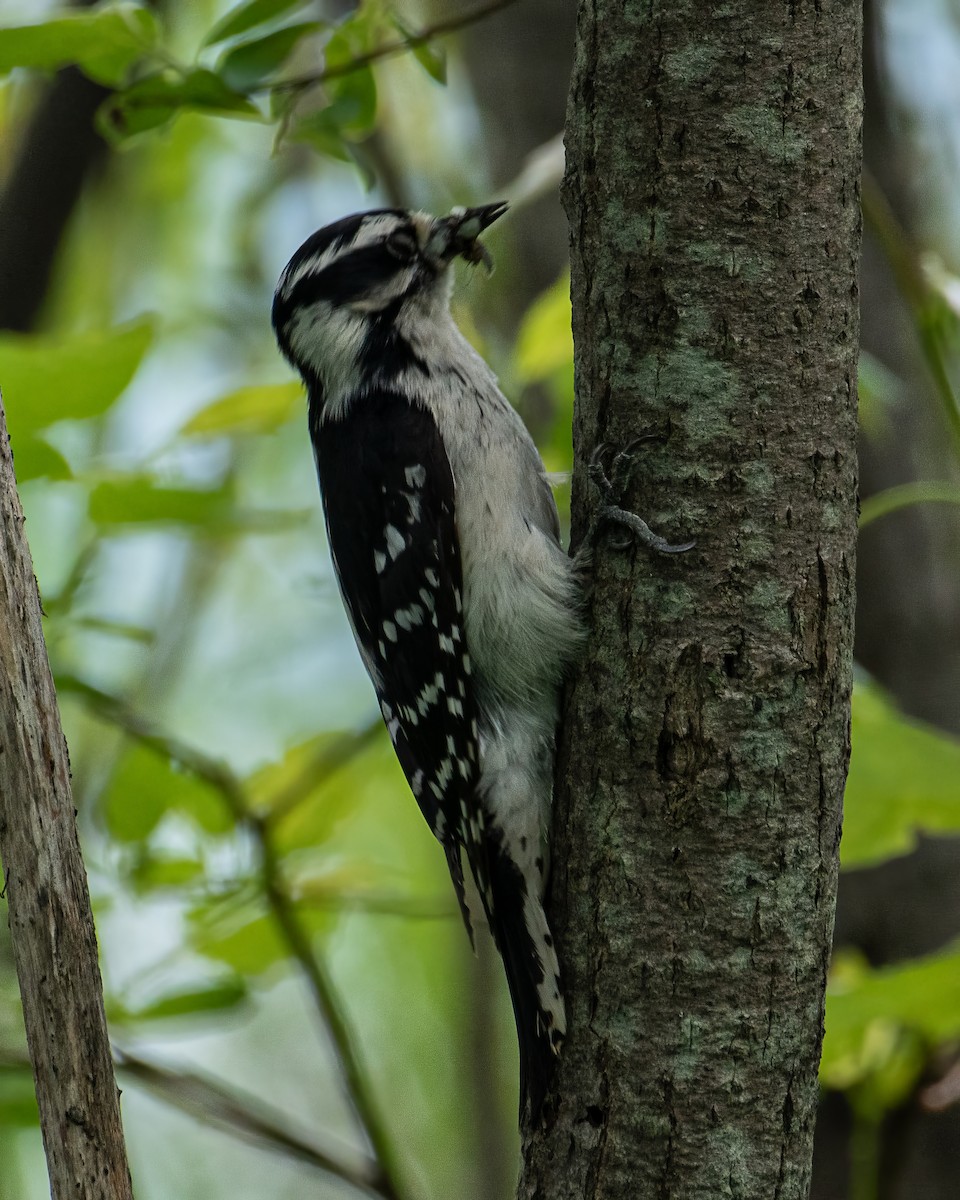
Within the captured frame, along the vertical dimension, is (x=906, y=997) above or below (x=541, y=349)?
below

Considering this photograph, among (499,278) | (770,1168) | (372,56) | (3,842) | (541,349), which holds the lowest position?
(770,1168)

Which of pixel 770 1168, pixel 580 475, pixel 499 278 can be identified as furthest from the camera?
pixel 499 278

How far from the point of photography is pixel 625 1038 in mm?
2070

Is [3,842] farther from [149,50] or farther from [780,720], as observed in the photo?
[149,50]

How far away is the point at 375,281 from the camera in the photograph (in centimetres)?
334

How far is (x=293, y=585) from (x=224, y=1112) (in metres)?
1.38

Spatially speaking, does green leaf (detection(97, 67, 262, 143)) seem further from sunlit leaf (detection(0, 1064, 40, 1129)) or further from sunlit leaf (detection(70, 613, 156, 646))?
sunlit leaf (detection(0, 1064, 40, 1129))

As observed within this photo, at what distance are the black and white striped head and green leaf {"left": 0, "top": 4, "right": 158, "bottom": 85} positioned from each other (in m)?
0.82

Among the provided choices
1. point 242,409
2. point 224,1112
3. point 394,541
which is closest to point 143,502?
point 242,409

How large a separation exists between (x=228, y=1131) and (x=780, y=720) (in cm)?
163

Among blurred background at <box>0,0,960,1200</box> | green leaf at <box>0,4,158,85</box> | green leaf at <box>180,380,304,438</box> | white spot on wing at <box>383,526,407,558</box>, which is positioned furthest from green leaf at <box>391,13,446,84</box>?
white spot on wing at <box>383,526,407,558</box>

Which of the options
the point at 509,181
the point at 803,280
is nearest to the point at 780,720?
the point at 803,280

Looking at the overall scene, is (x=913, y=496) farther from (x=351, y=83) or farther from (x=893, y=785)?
(x=351, y=83)

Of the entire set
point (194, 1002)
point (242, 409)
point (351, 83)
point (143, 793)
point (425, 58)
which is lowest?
point (194, 1002)
